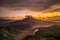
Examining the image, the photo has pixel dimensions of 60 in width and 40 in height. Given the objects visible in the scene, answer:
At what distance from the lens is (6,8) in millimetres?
2928

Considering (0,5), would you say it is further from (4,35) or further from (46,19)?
(46,19)

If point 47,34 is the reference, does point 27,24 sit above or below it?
above

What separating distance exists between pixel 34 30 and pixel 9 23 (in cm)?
45

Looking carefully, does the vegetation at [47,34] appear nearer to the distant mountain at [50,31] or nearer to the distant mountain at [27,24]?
the distant mountain at [50,31]

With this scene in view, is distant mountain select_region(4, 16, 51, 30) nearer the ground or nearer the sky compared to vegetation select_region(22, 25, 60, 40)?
nearer the sky

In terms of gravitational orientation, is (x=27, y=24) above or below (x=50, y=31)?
above

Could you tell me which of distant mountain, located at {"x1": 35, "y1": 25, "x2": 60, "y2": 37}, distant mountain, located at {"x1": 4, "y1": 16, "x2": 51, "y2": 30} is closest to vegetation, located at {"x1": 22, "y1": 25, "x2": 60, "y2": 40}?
distant mountain, located at {"x1": 35, "y1": 25, "x2": 60, "y2": 37}

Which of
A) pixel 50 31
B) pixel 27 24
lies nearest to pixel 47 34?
pixel 50 31

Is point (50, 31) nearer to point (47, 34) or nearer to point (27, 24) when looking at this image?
point (47, 34)

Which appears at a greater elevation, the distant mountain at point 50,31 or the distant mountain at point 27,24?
the distant mountain at point 27,24

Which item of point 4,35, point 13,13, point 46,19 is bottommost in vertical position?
point 4,35

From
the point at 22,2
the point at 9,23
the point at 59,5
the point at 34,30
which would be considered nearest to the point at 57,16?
the point at 59,5

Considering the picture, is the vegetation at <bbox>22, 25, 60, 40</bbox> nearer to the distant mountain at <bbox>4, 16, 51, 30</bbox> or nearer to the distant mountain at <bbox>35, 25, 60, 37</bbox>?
the distant mountain at <bbox>35, 25, 60, 37</bbox>

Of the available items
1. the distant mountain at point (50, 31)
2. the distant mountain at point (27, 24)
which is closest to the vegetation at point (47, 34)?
the distant mountain at point (50, 31)
